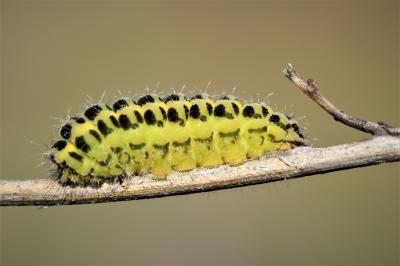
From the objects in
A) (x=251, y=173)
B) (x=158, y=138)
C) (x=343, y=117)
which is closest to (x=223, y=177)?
(x=251, y=173)

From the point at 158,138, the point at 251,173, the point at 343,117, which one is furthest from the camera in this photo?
the point at 158,138

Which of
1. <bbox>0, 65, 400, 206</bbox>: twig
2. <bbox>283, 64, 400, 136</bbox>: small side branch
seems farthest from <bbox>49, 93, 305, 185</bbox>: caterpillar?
<bbox>283, 64, 400, 136</bbox>: small side branch

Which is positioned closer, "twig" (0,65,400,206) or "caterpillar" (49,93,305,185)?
"twig" (0,65,400,206)

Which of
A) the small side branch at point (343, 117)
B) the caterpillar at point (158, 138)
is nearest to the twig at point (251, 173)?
the small side branch at point (343, 117)

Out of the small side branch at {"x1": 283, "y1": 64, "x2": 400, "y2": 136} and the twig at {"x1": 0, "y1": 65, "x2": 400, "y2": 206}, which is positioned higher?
the small side branch at {"x1": 283, "y1": 64, "x2": 400, "y2": 136}

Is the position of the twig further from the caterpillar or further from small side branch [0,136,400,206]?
the caterpillar

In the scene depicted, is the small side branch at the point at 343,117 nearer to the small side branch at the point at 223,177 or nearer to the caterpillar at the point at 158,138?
the small side branch at the point at 223,177

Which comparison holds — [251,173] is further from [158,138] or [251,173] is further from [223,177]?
[158,138]

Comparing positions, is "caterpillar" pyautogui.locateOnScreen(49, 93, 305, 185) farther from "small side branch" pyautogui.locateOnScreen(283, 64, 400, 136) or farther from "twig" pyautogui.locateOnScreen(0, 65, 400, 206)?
"small side branch" pyautogui.locateOnScreen(283, 64, 400, 136)

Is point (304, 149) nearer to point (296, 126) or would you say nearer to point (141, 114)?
point (296, 126)
